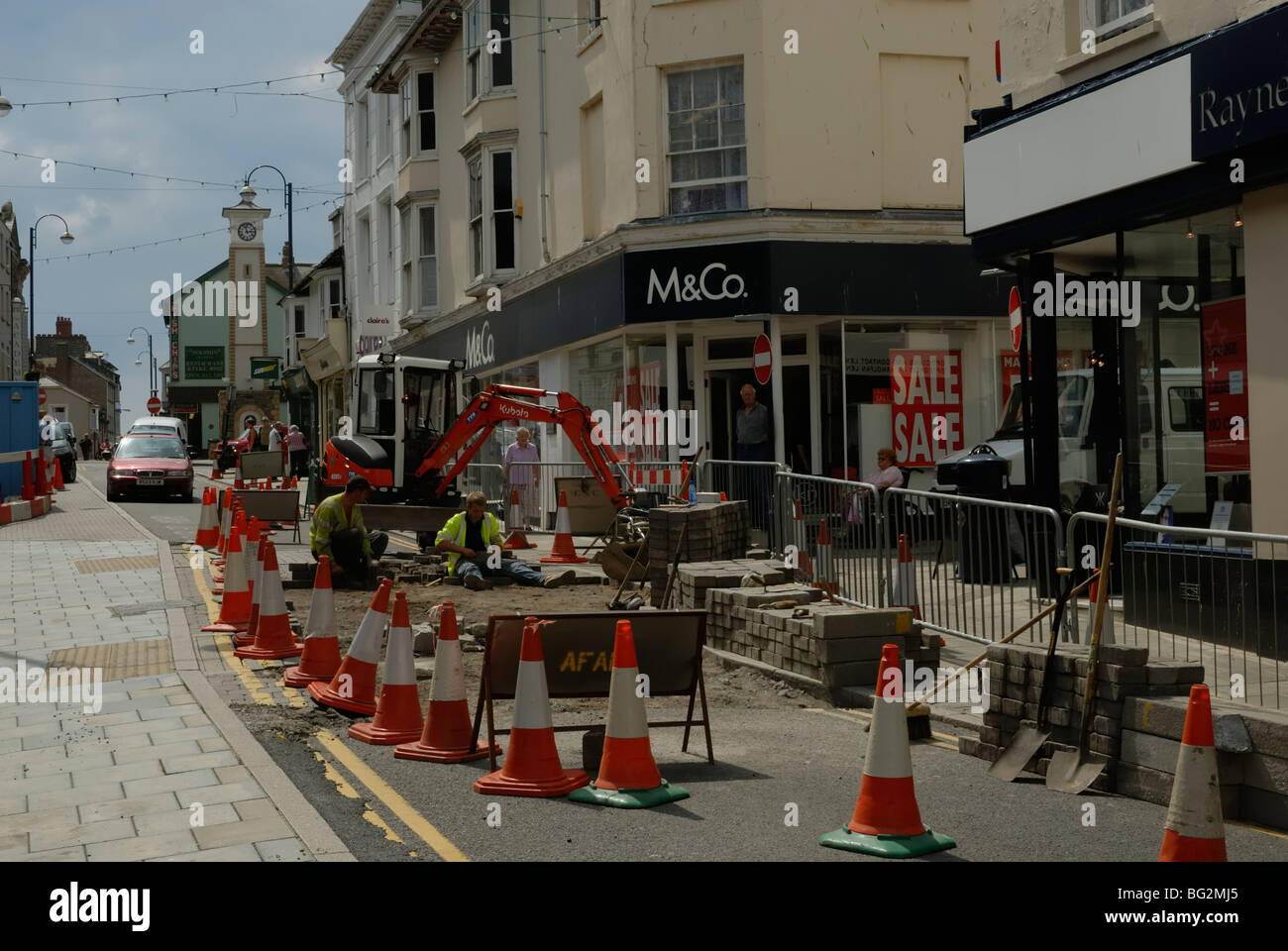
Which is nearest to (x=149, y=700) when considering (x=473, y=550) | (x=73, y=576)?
(x=473, y=550)

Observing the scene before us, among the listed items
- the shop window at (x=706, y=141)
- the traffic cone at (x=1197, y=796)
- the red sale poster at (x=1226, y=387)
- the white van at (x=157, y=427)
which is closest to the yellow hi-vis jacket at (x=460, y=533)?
the shop window at (x=706, y=141)

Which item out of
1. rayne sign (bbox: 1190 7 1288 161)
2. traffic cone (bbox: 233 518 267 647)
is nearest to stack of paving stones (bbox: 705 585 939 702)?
traffic cone (bbox: 233 518 267 647)

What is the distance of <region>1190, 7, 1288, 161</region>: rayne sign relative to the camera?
948 centimetres

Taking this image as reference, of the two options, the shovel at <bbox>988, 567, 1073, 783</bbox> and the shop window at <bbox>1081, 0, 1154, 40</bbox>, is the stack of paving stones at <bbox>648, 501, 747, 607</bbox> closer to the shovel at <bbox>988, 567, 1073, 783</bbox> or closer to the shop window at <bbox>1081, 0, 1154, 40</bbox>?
the shop window at <bbox>1081, 0, 1154, 40</bbox>

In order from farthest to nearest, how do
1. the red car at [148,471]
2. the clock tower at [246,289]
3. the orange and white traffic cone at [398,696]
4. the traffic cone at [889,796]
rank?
the clock tower at [246,289]
the red car at [148,471]
the orange and white traffic cone at [398,696]
the traffic cone at [889,796]

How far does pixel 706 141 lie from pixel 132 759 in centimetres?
1468

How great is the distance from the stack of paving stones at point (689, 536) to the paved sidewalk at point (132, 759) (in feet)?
15.4

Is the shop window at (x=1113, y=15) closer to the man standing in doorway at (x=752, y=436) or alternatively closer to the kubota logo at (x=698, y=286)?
the man standing in doorway at (x=752, y=436)

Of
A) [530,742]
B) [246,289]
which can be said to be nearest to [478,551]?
[530,742]

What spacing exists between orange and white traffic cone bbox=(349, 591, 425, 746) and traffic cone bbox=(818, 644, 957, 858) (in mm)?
3007

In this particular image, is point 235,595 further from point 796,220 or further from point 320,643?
point 796,220

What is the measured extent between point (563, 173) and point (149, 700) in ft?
52.0

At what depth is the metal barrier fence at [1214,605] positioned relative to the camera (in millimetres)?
6934

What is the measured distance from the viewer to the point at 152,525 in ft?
77.4
